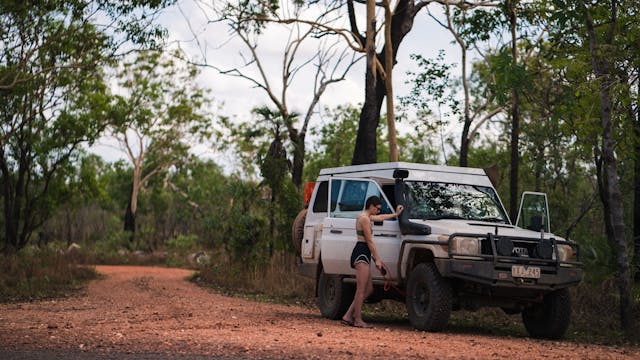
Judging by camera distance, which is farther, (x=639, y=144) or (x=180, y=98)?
(x=180, y=98)

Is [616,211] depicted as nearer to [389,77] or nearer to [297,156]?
[389,77]

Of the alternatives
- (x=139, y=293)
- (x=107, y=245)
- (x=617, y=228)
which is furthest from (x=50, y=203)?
(x=617, y=228)

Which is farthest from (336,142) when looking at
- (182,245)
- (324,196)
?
(324,196)

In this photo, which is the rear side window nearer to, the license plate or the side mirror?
the side mirror

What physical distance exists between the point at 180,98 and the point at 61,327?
41.9 metres

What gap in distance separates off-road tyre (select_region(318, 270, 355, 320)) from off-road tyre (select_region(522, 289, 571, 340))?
283 cm

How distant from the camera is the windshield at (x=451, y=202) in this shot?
1366cm

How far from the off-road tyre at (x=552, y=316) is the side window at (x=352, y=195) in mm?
2600

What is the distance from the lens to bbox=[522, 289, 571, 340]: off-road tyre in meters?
12.8

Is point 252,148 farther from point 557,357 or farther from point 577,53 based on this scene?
point 557,357

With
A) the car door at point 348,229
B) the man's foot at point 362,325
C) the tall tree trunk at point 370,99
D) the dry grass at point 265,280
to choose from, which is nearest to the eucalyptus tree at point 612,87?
the car door at point 348,229

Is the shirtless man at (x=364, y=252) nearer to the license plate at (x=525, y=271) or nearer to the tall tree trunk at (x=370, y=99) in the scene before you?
the license plate at (x=525, y=271)

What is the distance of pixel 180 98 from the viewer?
53.6m

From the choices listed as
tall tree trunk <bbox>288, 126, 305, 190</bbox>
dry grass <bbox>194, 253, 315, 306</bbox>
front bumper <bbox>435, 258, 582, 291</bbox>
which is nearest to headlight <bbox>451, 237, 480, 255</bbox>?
front bumper <bbox>435, 258, 582, 291</bbox>
